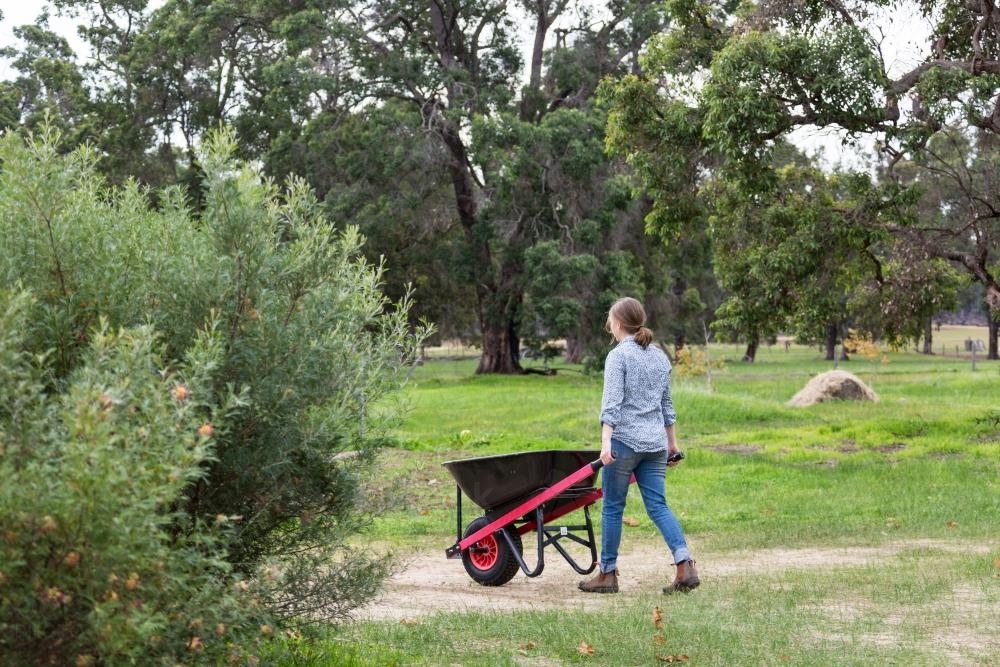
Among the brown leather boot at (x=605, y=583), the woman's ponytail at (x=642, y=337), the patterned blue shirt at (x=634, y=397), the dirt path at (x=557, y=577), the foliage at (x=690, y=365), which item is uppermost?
the woman's ponytail at (x=642, y=337)

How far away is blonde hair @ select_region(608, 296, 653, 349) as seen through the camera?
8031 millimetres

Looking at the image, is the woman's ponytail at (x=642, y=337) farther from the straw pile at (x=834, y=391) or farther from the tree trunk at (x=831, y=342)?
the tree trunk at (x=831, y=342)

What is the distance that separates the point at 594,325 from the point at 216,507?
3166cm

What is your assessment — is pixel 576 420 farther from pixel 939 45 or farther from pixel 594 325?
pixel 594 325

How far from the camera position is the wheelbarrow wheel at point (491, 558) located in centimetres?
876

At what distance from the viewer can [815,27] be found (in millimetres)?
17703

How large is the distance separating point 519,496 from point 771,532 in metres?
3.83

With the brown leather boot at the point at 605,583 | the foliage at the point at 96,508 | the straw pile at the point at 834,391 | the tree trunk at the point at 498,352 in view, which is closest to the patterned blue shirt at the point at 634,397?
the brown leather boot at the point at 605,583

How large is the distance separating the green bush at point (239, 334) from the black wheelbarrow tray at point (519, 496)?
9.15ft

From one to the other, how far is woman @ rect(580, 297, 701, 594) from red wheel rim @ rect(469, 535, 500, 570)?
1007 mm

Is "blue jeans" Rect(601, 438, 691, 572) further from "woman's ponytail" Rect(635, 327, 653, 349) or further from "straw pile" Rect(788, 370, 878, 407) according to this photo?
"straw pile" Rect(788, 370, 878, 407)

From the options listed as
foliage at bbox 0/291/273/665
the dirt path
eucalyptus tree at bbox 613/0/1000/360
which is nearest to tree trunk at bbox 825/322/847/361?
eucalyptus tree at bbox 613/0/1000/360

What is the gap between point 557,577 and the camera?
927 cm

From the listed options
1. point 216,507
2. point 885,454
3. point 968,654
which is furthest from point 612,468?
point 885,454
